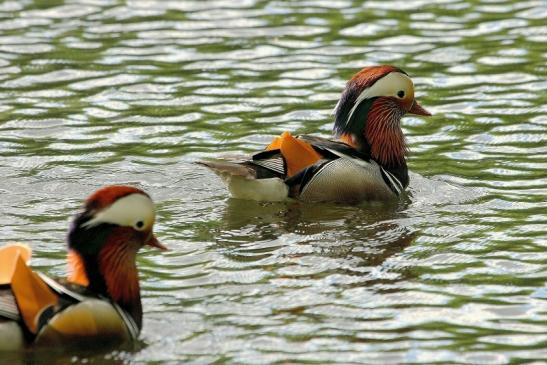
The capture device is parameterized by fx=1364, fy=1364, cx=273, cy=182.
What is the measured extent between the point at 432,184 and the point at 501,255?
191cm

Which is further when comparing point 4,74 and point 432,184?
point 4,74

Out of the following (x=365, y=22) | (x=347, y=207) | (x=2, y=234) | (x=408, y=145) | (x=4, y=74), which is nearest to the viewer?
(x=2, y=234)

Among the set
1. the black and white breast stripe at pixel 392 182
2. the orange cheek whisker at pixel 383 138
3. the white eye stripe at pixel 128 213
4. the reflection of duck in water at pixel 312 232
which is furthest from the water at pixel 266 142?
the white eye stripe at pixel 128 213

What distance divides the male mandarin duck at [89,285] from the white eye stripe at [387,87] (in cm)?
337

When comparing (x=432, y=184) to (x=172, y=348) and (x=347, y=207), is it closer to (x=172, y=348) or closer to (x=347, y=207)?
(x=347, y=207)

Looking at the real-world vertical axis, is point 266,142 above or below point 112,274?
below

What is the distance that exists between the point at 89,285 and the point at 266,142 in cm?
432

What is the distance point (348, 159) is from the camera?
10.5 m

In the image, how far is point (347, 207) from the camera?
10453 millimetres

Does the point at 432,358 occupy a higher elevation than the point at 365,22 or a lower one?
lower

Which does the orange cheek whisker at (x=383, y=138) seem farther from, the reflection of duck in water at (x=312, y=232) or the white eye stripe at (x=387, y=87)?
the reflection of duck in water at (x=312, y=232)

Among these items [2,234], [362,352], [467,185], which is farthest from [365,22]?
[362,352]

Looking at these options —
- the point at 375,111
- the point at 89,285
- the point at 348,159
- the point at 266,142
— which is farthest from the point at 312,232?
the point at 89,285

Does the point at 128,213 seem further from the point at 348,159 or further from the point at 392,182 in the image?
the point at 392,182
